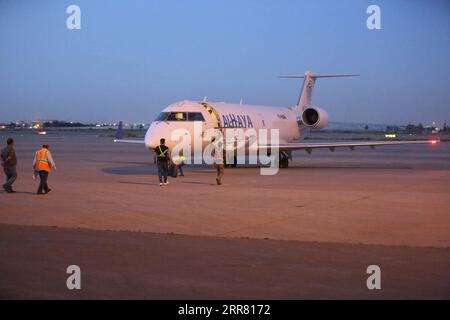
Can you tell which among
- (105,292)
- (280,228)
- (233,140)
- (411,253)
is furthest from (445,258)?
(233,140)

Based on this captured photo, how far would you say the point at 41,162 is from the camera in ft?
62.1

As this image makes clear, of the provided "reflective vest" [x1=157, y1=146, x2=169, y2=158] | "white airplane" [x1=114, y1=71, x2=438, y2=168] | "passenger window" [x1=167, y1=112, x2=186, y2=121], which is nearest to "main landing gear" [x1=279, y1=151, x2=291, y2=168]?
"white airplane" [x1=114, y1=71, x2=438, y2=168]

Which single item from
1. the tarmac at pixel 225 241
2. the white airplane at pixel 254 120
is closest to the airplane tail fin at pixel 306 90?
the white airplane at pixel 254 120

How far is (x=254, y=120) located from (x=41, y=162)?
15.5 meters

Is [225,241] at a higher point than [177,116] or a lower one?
lower

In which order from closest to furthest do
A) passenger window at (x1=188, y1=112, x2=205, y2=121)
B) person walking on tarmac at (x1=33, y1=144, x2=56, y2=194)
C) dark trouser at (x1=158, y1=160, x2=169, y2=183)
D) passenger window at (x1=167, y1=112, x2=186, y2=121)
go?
person walking on tarmac at (x1=33, y1=144, x2=56, y2=194)
dark trouser at (x1=158, y1=160, x2=169, y2=183)
passenger window at (x1=167, y1=112, x2=186, y2=121)
passenger window at (x1=188, y1=112, x2=205, y2=121)

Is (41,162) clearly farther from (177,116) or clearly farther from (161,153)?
(177,116)

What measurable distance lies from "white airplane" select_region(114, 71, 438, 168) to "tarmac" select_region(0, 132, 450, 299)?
5775 mm

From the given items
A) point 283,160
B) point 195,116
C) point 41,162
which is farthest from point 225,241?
point 283,160

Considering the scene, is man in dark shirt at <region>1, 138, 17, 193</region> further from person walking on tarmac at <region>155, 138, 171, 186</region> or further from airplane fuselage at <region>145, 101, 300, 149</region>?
airplane fuselage at <region>145, 101, 300, 149</region>

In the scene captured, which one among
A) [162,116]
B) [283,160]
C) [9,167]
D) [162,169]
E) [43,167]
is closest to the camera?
[43,167]

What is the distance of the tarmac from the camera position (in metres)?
8.09

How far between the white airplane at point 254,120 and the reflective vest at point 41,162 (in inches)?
250

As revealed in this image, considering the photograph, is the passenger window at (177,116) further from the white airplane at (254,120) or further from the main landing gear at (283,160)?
the main landing gear at (283,160)
